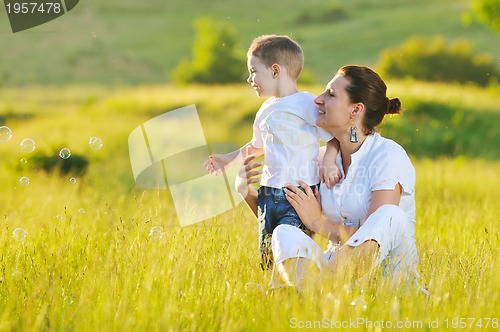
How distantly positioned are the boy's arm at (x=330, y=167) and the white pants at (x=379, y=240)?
43 centimetres

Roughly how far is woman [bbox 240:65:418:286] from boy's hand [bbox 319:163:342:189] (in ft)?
0.12

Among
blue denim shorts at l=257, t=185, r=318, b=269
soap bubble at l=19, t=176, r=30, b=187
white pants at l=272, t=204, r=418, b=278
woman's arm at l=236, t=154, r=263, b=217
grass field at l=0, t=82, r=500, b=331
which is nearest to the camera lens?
grass field at l=0, t=82, r=500, b=331

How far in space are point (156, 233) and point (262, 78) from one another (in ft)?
4.17

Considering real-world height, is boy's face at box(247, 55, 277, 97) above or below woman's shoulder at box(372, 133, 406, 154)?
above

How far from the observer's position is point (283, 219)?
16.9ft

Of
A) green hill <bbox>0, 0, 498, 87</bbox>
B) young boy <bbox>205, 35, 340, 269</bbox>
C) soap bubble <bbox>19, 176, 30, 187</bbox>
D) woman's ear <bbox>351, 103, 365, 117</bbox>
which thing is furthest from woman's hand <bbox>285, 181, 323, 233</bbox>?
green hill <bbox>0, 0, 498, 87</bbox>

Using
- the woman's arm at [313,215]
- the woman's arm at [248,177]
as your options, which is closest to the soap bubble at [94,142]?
the woman's arm at [248,177]

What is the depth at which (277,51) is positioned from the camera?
5.19 metres

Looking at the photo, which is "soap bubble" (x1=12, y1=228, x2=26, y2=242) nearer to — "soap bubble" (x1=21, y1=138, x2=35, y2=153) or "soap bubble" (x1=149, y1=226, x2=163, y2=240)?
"soap bubble" (x1=149, y1=226, x2=163, y2=240)

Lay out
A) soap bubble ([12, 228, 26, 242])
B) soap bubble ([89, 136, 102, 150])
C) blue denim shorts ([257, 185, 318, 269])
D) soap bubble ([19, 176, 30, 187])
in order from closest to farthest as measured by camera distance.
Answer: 1. blue denim shorts ([257, 185, 318, 269])
2. soap bubble ([12, 228, 26, 242])
3. soap bubble ([19, 176, 30, 187])
4. soap bubble ([89, 136, 102, 150])

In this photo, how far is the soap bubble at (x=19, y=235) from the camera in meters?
5.67

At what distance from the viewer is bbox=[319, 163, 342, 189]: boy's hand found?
5051mm

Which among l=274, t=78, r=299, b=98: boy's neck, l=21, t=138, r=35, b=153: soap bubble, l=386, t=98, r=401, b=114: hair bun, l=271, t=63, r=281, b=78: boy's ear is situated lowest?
l=21, t=138, r=35, b=153: soap bubble

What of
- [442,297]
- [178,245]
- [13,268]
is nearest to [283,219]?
[178,245]
